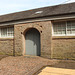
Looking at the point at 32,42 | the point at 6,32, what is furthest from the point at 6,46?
the point at 32,42

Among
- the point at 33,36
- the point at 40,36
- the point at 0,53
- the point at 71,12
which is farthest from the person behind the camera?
the point at 0,53

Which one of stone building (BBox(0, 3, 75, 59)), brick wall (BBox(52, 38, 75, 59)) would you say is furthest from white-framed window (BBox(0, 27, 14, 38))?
brick wall (BBox(52, 38, 75, 59))

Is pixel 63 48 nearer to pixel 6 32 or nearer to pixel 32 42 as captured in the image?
pixel 32 42

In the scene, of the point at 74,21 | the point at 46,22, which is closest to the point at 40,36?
the point at 46,22

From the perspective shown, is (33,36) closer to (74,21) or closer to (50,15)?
(50,15)

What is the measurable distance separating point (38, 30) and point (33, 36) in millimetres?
935

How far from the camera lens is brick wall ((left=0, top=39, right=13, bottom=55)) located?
8.79 m

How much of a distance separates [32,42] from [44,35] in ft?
4.95

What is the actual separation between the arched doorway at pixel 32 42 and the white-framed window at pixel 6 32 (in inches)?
71.7

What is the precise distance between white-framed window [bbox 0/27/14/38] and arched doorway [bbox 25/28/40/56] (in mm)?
1822

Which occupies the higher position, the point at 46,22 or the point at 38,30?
the point at 46,22

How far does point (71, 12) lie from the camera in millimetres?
6445

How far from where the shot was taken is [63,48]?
6.98 meters

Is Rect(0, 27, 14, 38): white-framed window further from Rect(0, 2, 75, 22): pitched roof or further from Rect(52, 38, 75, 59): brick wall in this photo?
Rect(52, 38, 75, 59): brick wall
